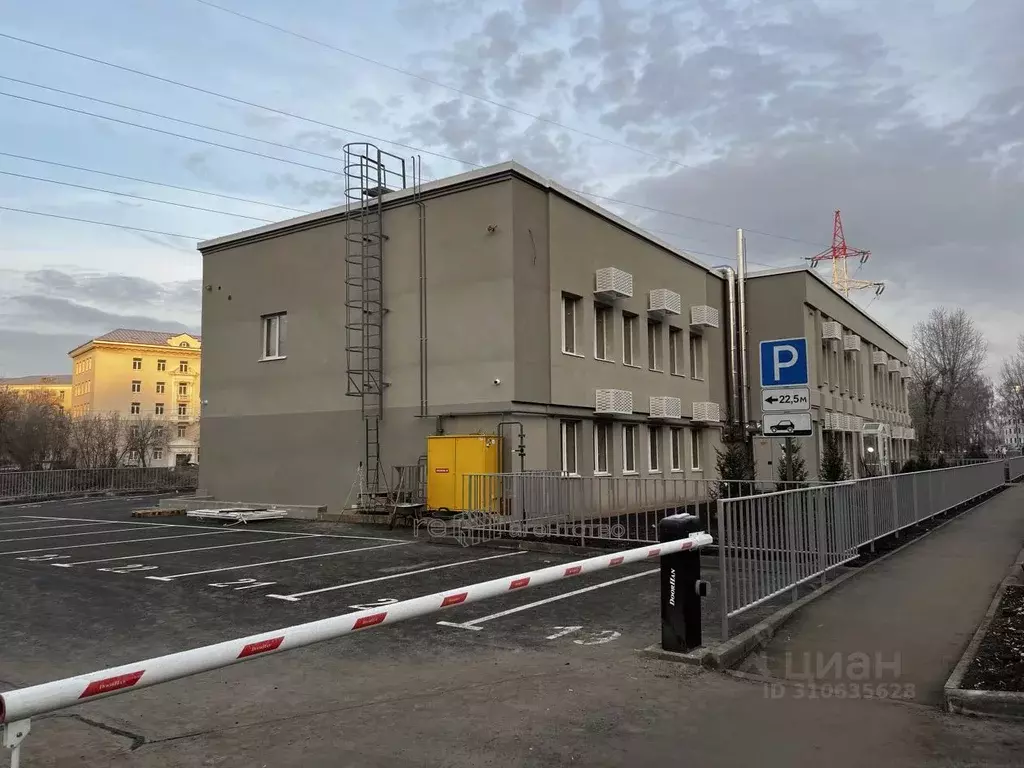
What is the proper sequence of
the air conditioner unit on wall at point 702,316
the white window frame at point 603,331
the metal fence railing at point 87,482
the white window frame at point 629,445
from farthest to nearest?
the metal fence railing at point 87,482, the air conditioner unit on wall at point 702,316, the white window frame at point 629,445, the white window frame at point 603,331

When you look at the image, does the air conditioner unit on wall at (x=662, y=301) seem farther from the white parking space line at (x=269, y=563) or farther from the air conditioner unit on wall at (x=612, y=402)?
the white parking space line at (x=269, y=563)

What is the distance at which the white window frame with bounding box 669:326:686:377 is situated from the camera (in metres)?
26.2

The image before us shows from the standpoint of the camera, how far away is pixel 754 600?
25.2ft

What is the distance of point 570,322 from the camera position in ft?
67.4

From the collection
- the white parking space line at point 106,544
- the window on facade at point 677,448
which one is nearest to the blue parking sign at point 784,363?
the white parking space line at point 106,544

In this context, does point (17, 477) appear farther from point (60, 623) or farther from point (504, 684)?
point (504, 684)

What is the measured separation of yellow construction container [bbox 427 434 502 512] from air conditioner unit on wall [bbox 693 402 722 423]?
34.7 feet

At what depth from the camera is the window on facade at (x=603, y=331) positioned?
21750 mm

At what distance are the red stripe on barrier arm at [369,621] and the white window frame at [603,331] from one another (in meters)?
17.8

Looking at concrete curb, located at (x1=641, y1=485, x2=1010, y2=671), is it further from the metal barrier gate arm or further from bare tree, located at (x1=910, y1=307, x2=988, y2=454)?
bare tree, located at (x1=910, y1=307, x2=988, y2=454)

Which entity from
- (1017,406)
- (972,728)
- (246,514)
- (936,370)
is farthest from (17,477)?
(1017,406)

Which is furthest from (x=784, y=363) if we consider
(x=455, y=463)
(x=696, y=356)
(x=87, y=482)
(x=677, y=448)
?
(x=87, y=482)

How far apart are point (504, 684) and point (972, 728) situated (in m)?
3.22

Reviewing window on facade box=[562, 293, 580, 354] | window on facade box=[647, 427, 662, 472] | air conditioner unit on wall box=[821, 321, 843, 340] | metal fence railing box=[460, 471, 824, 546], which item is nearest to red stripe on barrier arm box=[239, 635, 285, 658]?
metal fence railing box=[460, 471, 824, 546]
